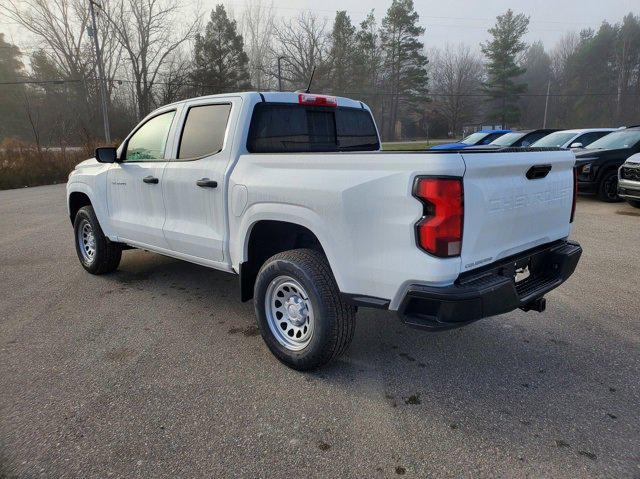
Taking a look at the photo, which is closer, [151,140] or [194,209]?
[194,209]

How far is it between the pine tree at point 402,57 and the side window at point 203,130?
57.3 metres

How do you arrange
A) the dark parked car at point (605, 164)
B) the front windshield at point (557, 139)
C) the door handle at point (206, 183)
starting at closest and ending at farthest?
the door handle at point (206, 183) → the dark parked car at point (605, 164) → the front windshield at point (557, 139)

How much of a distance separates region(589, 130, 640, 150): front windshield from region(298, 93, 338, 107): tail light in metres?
9.13

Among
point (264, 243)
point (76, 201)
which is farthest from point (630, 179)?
point (76, 201)

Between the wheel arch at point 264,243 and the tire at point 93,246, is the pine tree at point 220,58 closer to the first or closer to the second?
the tire at point 93,246

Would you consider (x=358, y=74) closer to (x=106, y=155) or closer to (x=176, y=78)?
(x=176, y=78)

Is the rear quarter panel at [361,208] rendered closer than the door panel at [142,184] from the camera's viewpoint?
Yes

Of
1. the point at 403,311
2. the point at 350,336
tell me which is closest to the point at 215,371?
the point at 350,336

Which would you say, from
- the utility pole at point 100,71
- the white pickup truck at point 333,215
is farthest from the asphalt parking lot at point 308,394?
the utility pole at point 100,71

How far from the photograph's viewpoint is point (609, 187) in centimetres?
1062

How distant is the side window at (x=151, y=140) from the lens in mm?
4388

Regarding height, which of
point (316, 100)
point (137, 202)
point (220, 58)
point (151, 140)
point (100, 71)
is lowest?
point (137, 202)

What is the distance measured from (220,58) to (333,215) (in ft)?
157

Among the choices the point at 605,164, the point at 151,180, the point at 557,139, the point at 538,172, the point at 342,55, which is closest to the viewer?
the point at 538,172
